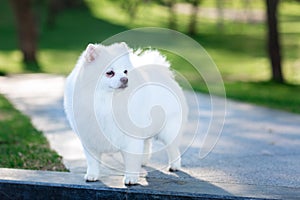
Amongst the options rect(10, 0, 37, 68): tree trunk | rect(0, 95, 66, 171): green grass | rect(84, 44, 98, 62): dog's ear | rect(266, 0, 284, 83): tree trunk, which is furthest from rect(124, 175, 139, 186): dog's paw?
rect(10, 0, 37, 68): tree trunk

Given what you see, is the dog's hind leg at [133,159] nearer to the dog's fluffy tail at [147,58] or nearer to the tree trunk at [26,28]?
the dog's fluffy tail at [147,58]

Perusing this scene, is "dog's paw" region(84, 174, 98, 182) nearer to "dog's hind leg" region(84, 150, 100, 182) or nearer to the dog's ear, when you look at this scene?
"dog's hind leg" region(84, 150, 100, 182)

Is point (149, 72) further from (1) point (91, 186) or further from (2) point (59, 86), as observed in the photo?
(2) point (59, 86)

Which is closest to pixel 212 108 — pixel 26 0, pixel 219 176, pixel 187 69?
pixel 219 176

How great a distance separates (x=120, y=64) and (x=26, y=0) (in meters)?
19.2

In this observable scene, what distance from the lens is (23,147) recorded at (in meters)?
7.20

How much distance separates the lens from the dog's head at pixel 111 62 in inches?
177

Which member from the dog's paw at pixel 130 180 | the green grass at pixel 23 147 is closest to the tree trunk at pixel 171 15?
the green grass at pixel 23 147

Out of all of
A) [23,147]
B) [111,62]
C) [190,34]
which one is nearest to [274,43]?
[23,147]

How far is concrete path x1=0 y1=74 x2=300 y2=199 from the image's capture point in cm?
507

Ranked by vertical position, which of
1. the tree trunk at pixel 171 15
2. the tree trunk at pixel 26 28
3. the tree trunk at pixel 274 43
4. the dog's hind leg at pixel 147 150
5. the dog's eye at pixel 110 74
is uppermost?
the tree trunk at pixel 171 15

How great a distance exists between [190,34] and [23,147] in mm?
29032

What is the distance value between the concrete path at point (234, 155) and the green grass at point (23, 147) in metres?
0.15

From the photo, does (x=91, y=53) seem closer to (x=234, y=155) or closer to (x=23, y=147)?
(x=234, y=155)
